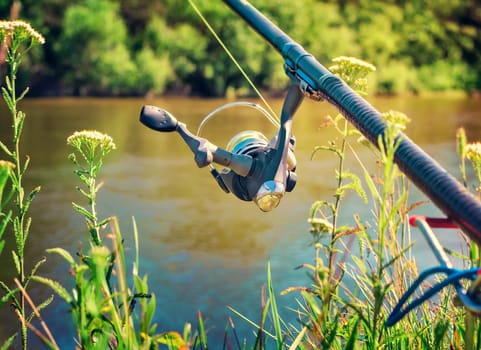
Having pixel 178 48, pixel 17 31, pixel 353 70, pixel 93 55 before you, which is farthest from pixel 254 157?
pixel 178 48

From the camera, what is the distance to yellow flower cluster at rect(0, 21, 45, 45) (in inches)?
52.8

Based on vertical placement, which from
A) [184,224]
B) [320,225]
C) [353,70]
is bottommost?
[184,224]

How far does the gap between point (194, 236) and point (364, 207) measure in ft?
4.02

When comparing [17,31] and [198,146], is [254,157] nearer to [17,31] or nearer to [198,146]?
[198,146]

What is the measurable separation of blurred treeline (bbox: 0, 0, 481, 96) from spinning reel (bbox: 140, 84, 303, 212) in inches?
578

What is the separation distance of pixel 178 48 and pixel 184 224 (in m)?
12.8

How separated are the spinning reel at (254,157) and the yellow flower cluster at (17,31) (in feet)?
1.20

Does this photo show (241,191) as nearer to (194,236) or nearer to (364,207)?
(194,236)

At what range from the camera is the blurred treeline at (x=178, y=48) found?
51.9ft

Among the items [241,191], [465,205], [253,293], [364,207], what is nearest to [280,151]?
[241,191]

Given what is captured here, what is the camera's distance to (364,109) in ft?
3.35

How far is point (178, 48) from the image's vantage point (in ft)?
55.5

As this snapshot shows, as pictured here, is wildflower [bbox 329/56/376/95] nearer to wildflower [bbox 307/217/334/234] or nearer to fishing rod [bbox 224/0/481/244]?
wildflower [bbox 307/217/334/234]

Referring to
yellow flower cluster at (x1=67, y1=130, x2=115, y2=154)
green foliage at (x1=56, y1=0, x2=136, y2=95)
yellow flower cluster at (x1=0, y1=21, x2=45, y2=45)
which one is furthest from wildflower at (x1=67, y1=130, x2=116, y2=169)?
green foliage at (x1=56, y1=0, x2=136, y2=95)
